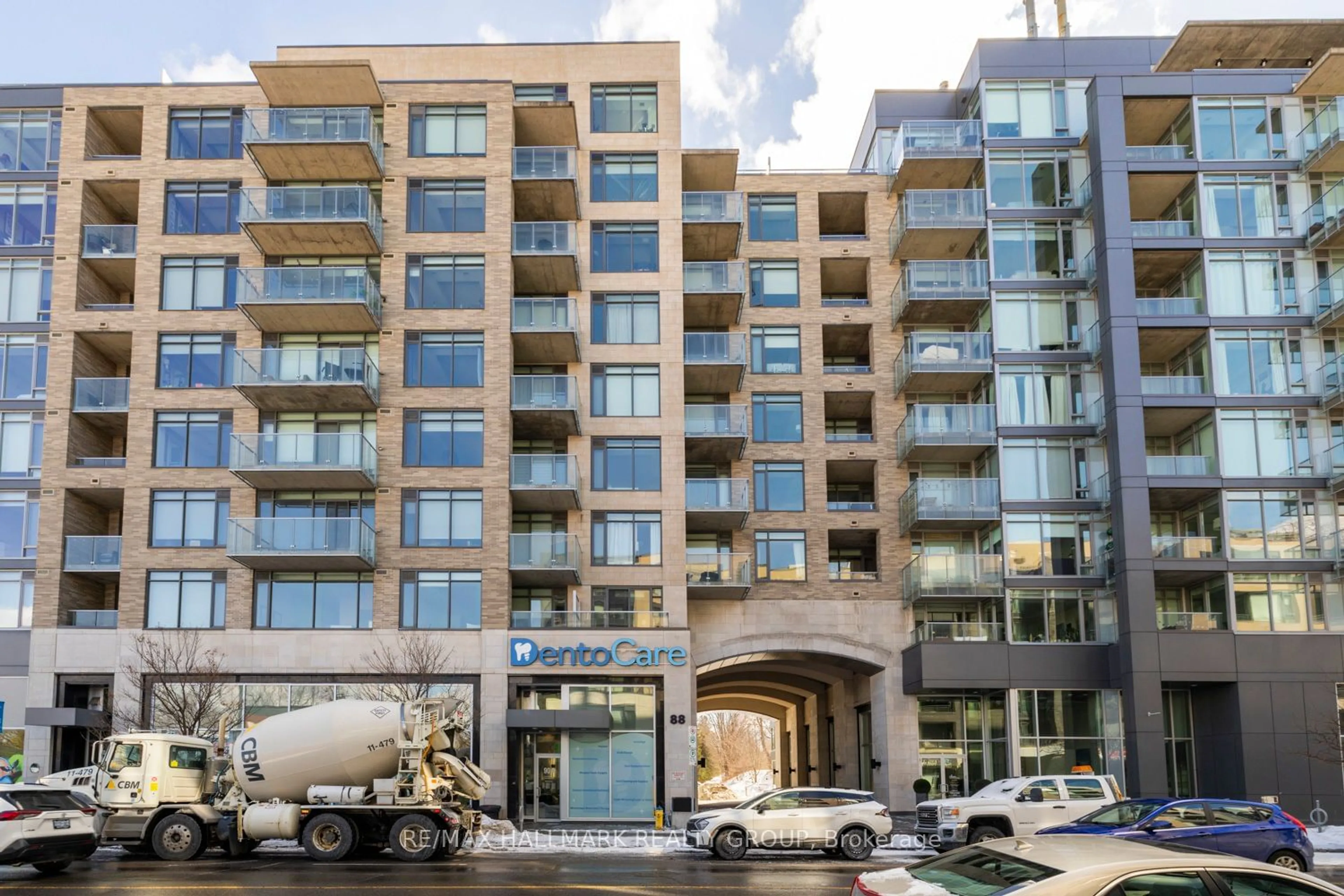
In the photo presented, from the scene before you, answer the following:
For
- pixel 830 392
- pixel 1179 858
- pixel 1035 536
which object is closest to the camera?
pixel 1179 858

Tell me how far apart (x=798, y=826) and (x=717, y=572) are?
1796 centimetres

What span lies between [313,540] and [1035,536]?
23769 mm

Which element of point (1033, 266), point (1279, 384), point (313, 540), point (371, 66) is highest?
point (371, 66)

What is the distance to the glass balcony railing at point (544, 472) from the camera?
41969 mm

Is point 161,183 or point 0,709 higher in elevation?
point 161,183

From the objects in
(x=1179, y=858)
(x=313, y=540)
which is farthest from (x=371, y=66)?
(x=1179, y=858)

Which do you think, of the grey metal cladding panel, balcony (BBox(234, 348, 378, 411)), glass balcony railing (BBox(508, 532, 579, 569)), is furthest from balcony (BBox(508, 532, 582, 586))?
the grey metal cladding panel

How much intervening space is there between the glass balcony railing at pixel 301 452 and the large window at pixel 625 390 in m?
8.15

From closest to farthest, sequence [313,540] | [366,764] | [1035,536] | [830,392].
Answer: [366,764] < [313,540] < [1035,536] < [830,392]

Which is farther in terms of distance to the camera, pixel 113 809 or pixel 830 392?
pixel 830 392

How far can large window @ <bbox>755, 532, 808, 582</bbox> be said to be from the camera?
4591 centimetres

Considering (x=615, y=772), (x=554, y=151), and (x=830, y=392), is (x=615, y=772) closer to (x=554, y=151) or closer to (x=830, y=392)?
(x=830, y=392)

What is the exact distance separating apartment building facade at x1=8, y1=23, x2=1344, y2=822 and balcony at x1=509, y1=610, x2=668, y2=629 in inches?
5.0

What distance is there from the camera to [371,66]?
145 feet
